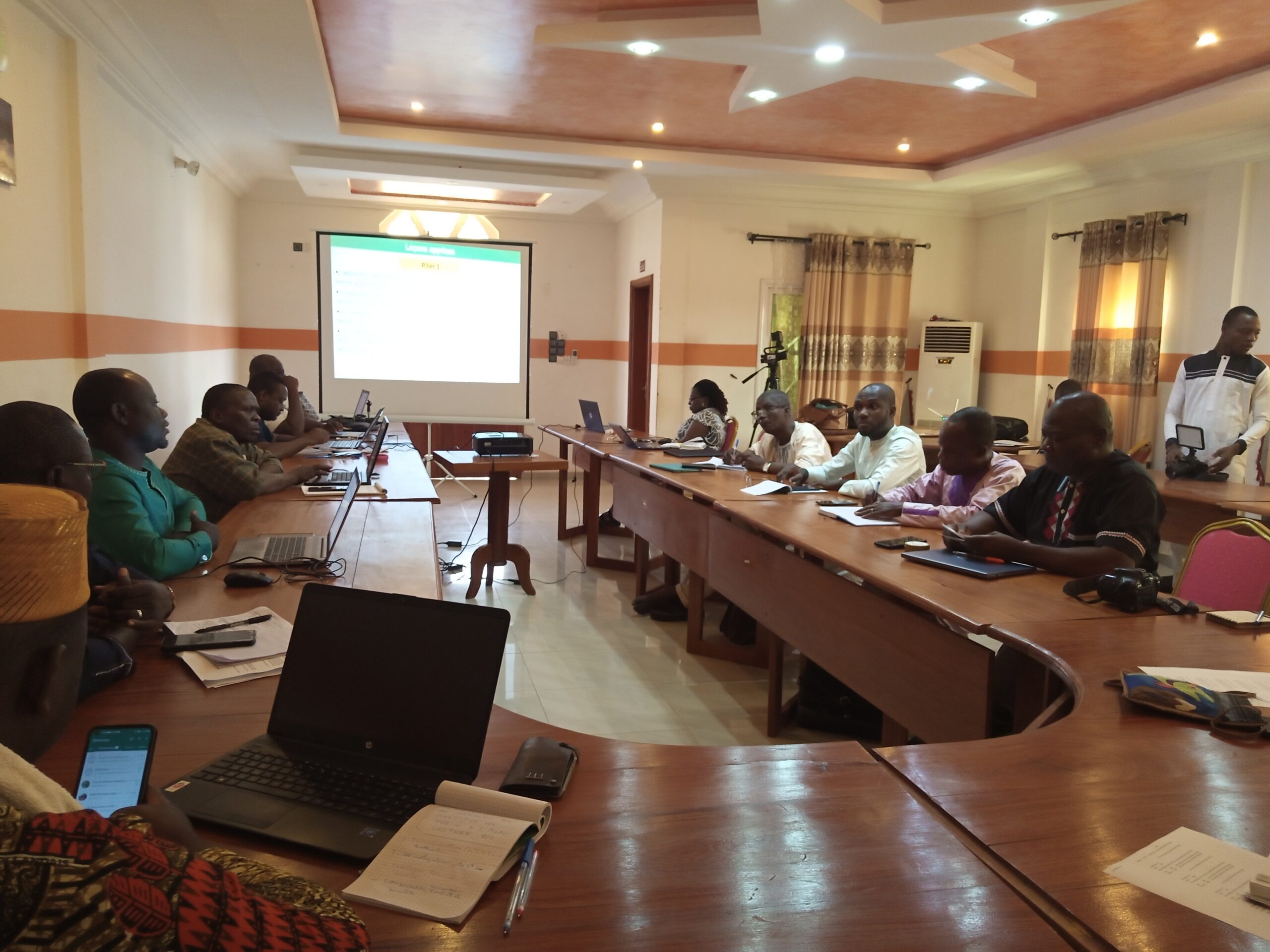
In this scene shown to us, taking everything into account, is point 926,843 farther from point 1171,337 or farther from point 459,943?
point 1171,337

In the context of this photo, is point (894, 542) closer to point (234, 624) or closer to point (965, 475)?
point (965, 475)

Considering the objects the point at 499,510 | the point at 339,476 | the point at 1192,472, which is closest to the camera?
the point at 339,476

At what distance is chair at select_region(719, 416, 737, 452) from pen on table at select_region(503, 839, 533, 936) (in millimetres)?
4941

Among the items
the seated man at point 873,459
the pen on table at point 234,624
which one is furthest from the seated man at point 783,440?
the pen on table at point 234,624

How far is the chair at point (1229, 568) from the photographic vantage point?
7.65 ft

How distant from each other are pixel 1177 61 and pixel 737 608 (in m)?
3.77

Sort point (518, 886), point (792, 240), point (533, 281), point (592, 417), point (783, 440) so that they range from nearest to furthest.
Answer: point (518, 886) → point (783, 440) → point (592, 417) → point (792, 240) → point (533, 281)

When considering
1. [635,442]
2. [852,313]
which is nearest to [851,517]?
[635,442]

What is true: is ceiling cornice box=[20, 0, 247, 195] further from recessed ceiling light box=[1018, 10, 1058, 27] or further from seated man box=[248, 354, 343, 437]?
recessed ceiling light box=[1018, 10, 1058, 27]

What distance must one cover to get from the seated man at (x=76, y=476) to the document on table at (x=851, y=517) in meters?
2.29

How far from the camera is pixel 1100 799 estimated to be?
47.9 inches

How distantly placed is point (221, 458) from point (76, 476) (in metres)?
1.66

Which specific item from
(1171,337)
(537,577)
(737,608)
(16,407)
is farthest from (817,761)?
(1171,337)

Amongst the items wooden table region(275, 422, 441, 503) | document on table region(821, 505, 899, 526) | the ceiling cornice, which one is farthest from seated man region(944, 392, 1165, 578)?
the ceiling cornice
